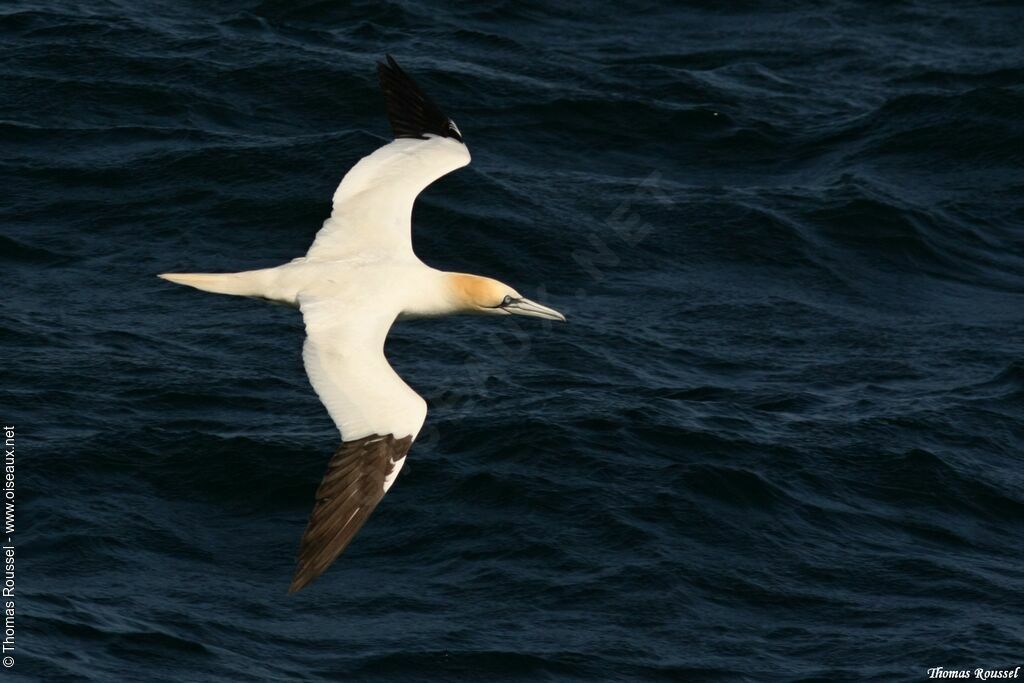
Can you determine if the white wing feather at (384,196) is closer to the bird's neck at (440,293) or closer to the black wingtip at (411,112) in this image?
the black wingtip at (411,112)

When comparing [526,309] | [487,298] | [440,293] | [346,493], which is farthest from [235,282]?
[526,309]

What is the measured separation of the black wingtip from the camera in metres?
14.5

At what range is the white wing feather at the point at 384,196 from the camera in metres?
13.3

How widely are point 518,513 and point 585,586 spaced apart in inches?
39.2

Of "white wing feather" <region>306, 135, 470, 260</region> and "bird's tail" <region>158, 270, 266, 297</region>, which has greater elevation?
"white wing feather" <region>306, 135, 470, 260</region>

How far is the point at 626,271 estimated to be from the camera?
1911cm

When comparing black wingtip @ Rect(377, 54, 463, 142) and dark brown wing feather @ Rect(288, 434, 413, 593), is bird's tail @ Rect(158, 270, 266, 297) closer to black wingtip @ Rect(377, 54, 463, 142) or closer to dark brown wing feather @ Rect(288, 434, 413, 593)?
dark brown wing feather @ Rect(288, 434, 413, 593)

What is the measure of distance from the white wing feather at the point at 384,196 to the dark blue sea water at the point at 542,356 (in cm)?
297

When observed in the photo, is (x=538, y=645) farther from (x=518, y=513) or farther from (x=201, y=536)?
(x=201, y=536)

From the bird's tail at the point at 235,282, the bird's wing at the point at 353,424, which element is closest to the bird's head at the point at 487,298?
the bird's wing at the point at 353,424

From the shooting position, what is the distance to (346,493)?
1170 centimetres

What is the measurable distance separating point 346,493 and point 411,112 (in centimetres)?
384

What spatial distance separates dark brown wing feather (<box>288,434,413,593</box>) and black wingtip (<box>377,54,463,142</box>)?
335 centimetres

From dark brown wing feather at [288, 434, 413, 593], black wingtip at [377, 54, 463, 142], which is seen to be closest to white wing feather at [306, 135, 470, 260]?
black wingtip at [377, 54, 463, 142]
